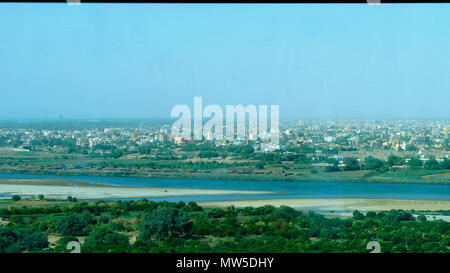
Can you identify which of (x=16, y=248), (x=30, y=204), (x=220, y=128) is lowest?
(x=16, y=248)

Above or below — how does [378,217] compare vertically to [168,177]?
below

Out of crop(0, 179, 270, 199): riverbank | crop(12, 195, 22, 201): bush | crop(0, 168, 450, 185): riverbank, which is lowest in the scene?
crop(12, 195, 22, 201): bush

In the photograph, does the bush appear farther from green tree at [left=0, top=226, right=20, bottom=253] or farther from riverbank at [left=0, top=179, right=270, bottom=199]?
green tree at [left=0, top=226, right=20, bottom=253]

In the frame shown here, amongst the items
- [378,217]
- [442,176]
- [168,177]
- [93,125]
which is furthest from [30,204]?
[442,176]

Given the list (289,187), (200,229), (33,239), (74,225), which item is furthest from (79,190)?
(289,187)

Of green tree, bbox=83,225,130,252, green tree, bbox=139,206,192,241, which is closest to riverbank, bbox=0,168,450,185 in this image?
green tree, bbox=139,206,192,241
